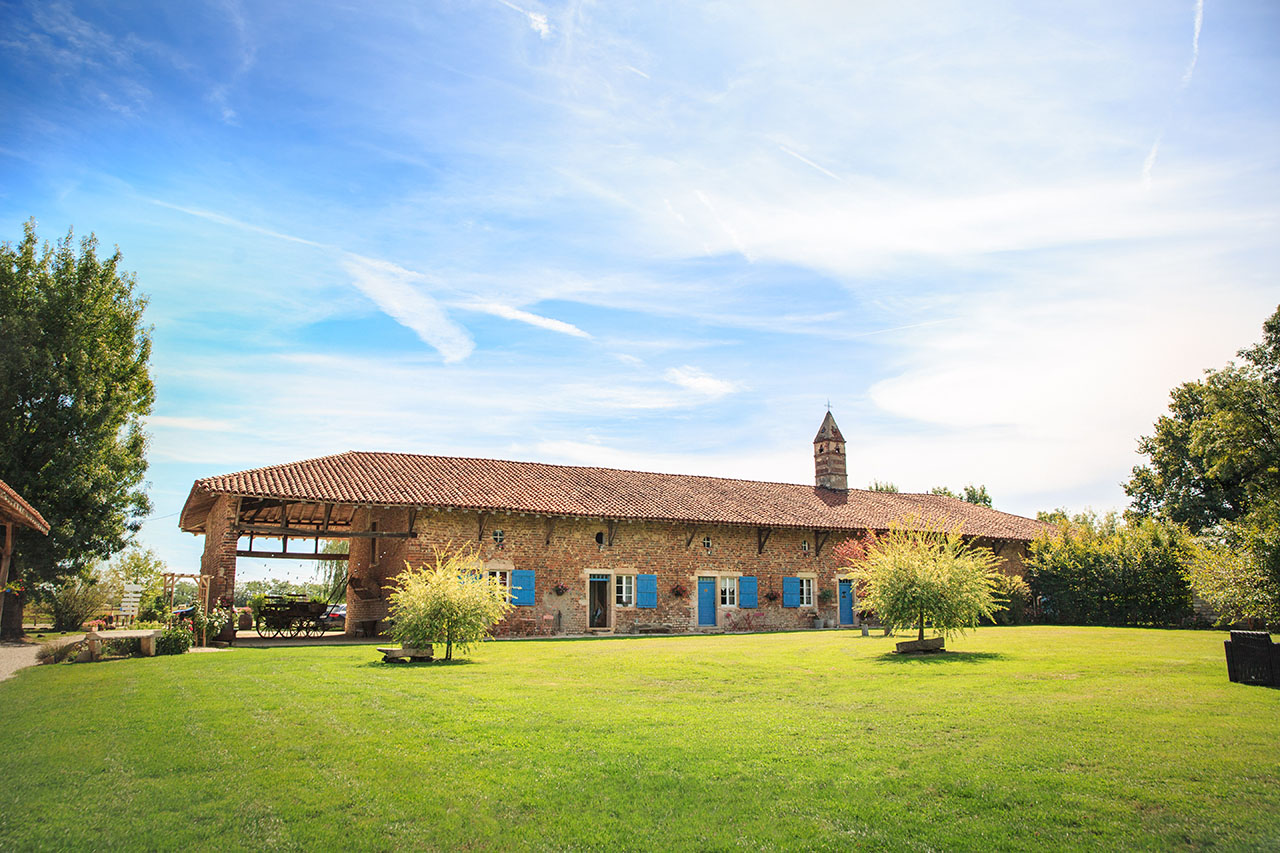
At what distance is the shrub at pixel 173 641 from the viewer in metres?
14.2

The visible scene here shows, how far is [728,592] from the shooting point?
23.5 m

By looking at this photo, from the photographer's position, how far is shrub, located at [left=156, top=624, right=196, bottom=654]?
14.2 metres

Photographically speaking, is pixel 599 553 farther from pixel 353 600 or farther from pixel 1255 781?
pixel 1255 781

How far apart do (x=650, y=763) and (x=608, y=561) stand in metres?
16.0

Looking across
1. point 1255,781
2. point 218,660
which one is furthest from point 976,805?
point 218,660

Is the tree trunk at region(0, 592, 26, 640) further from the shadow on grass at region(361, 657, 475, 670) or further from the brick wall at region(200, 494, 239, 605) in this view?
the shadow on grass at region(361, 657, 475, 670)

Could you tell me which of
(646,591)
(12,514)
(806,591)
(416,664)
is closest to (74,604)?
(12,514)

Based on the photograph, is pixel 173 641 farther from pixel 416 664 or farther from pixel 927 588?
pixel 927 588

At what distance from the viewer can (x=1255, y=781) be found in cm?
527

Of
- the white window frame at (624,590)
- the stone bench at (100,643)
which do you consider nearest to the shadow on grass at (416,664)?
the stone bench at (100,643)

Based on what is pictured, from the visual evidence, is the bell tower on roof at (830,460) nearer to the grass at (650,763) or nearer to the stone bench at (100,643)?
the grass at (650,763)

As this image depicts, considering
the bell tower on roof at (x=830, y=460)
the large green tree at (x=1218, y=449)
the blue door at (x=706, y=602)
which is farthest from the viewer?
the bell tower on roof at (x=830, y=460)

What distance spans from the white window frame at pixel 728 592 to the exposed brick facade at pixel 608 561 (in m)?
0.21

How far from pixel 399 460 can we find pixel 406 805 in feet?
60.9
